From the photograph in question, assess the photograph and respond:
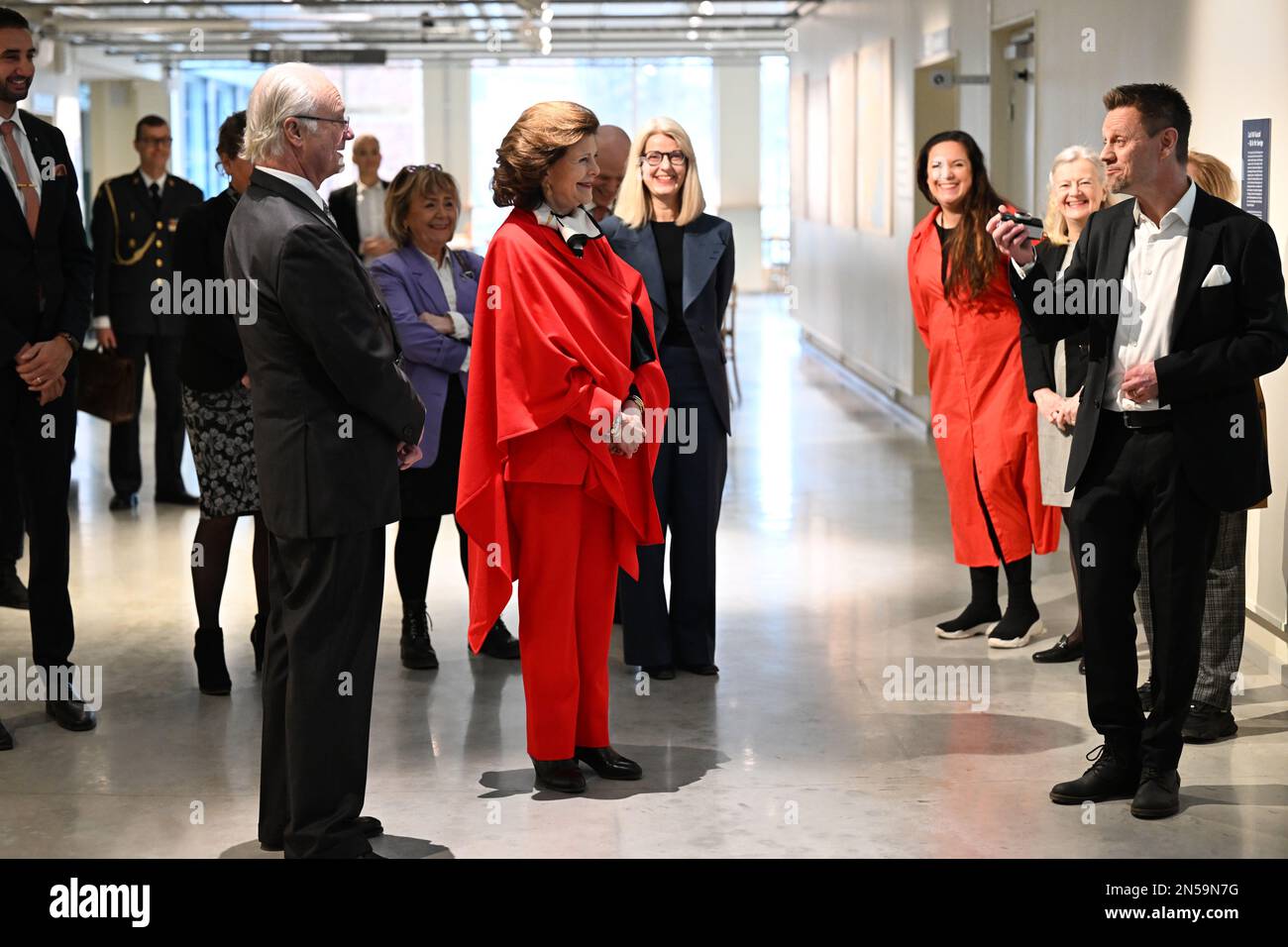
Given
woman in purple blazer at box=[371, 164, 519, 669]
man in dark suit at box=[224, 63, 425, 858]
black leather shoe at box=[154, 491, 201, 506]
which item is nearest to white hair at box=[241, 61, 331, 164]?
man in dark suit at box=[224, 63, 425, 858]

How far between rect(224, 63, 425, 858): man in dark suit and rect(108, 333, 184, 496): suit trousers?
5146mm

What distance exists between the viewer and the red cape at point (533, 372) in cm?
389

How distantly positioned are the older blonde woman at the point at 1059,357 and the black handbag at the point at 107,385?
4.67 meters

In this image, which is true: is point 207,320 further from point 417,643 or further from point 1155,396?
point 1155,396

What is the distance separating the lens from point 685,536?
5.18 metres

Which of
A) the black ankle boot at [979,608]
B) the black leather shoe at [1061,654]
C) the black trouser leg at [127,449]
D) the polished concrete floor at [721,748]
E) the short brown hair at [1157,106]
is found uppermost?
the short brown hair at [1157,106]

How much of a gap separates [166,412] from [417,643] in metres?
3.55

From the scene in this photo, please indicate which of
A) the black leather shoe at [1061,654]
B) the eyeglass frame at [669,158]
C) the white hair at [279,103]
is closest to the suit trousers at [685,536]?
the eyeglass frame at [669,158]

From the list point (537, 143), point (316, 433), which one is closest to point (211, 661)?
point (316, 433)

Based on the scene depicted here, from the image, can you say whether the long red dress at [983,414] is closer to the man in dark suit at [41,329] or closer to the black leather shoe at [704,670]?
the black leather shoe at [704,670]
